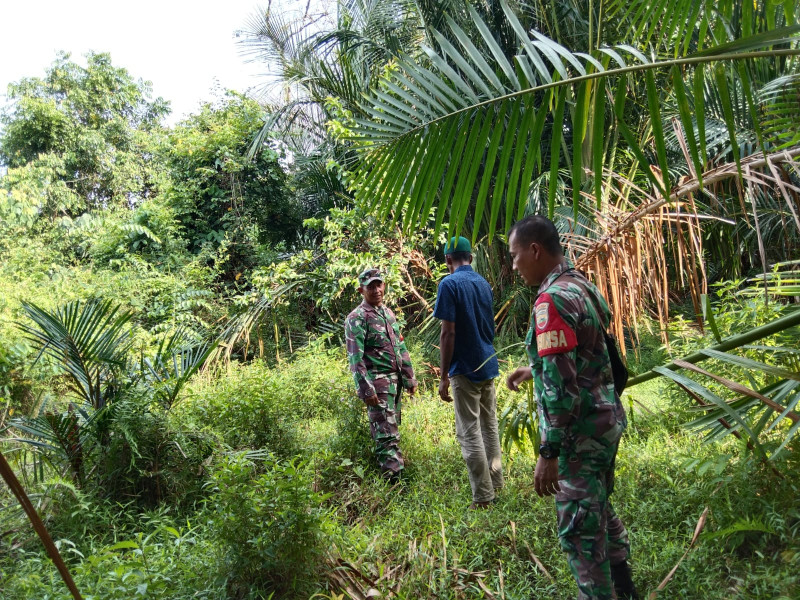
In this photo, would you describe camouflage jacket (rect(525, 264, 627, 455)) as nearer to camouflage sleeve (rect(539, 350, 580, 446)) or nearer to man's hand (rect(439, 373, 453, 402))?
camouflage sleeve (rect(539, 350, 580, 446))

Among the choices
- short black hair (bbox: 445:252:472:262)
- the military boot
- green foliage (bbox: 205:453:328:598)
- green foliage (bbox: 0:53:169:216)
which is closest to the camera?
the military boot

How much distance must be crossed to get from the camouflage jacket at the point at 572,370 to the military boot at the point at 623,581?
0.71 meters

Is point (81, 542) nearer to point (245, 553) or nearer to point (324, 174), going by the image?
point (245, 553)

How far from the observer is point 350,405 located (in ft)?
17.6

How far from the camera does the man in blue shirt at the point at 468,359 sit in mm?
3994

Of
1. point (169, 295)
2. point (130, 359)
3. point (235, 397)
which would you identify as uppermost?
point (169, 295)

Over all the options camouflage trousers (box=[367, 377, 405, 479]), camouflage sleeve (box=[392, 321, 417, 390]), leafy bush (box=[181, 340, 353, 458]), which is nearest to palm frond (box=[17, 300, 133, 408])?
leafy bush (box=[181, 340, 353, 458])

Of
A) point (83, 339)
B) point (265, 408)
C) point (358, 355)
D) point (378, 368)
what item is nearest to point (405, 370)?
point (378, 368)

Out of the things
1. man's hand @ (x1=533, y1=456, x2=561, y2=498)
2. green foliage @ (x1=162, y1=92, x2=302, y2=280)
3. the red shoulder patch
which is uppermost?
green foliage @ (x1=162, y1=92, x2=302, y2=280)

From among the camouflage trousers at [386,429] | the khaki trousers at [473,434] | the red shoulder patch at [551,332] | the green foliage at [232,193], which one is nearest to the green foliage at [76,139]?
the green foliage at [232,193]

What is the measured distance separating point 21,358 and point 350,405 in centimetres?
444

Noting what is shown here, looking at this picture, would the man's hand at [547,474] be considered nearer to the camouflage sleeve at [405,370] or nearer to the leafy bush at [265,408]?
the camouflage sleeve at [405,370]

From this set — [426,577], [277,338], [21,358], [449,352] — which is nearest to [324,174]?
[277,338]

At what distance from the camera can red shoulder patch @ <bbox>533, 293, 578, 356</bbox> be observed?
2252mm
